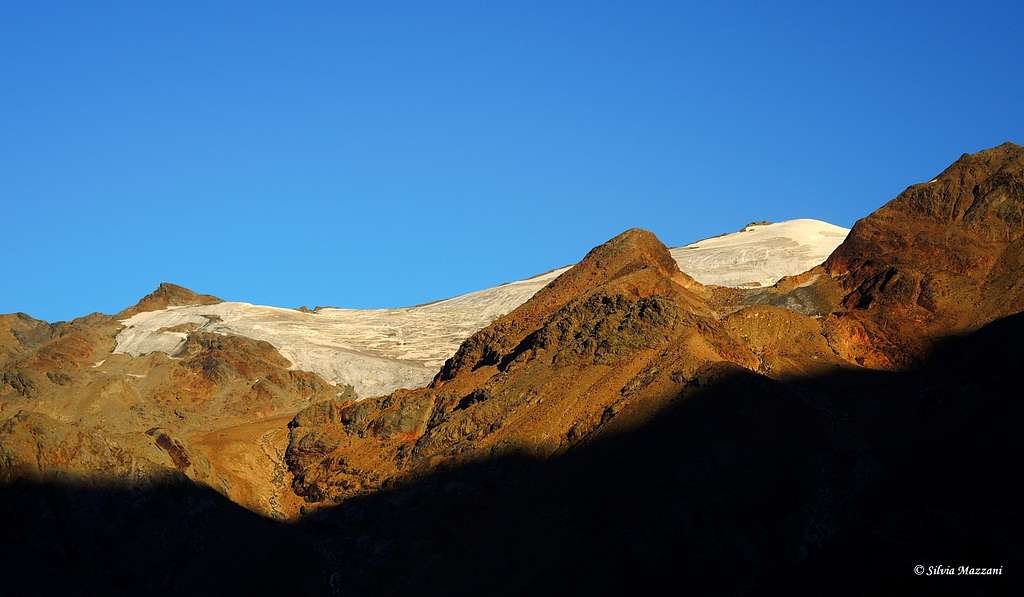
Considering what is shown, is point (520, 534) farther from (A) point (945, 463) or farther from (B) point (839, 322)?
(B) point (839, 322)

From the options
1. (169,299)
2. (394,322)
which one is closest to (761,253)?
(394,322)

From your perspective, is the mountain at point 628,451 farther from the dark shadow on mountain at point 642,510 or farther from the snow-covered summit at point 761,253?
the snow-covered summit at point 761,253

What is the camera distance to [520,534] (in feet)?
164

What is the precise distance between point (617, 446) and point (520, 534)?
196 inches

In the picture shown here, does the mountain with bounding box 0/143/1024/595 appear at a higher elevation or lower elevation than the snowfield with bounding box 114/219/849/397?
lower

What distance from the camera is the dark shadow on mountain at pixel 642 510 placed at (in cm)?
4603

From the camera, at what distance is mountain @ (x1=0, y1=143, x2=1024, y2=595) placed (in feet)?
152

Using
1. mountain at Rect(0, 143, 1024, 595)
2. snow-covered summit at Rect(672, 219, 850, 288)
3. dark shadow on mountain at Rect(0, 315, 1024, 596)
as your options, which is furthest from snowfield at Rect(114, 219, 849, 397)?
dark shadow on mountain at Rect(0, 315, 1024, 596)

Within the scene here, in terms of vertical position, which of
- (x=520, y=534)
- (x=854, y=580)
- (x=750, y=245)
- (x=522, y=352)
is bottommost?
(x=854, y=580)

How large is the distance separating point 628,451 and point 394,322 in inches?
1665

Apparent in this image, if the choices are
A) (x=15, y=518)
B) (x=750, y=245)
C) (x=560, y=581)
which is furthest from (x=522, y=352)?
(x=750, y=245)

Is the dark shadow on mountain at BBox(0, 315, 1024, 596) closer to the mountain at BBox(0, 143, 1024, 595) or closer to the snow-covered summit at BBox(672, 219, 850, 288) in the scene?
the mountain at BBox(0, 143, 1024, 595)

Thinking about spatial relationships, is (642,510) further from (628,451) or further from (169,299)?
(169,299)

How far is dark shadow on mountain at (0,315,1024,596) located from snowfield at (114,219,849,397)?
2351 centimetres
